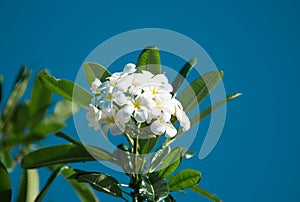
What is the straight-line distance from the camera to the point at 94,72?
1329 millimetres

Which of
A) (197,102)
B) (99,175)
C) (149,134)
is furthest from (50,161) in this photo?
(197,102)

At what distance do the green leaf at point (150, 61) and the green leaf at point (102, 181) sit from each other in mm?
290

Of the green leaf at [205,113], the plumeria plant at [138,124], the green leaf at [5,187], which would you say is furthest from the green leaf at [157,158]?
the green leaf at [5,187]

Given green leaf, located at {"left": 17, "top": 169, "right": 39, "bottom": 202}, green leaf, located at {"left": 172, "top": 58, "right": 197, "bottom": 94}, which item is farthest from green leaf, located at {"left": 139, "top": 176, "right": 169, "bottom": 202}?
green leaf, located at {"left": 17, "top": 169, "right": 39, "bottom": 202}

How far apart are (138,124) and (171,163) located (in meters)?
0.13

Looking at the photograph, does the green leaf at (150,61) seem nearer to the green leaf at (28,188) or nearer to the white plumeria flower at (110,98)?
the white plumeria flower at (110,98)

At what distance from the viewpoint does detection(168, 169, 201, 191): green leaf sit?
1.20 m

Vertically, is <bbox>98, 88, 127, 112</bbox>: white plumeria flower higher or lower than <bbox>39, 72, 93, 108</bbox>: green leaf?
lower

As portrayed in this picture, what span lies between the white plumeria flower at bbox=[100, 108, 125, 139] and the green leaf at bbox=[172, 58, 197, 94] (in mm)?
221

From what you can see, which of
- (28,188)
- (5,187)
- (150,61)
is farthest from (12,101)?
(150,61)

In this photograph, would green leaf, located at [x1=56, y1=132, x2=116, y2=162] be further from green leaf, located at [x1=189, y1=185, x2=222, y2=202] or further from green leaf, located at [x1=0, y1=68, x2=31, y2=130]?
green leaf, located at [x1=0, y1=68, x2=31, y2=130]

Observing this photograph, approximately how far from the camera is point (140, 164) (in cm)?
123

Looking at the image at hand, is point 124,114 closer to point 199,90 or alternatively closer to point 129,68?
point 129,68

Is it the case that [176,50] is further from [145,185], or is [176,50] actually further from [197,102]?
[145,185]
